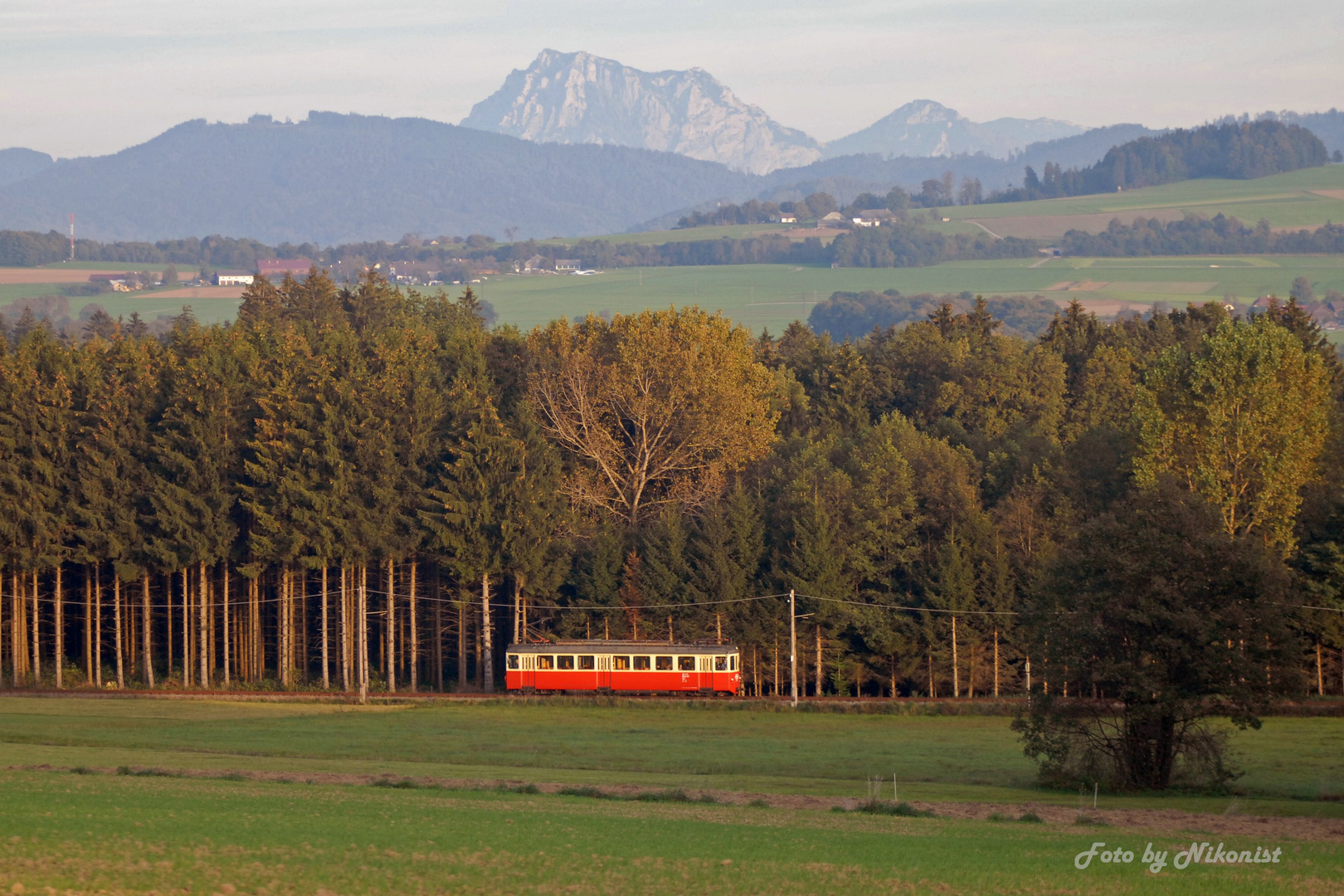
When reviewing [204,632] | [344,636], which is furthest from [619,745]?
[204,632]

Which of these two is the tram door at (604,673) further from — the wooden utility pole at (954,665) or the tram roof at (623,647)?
the wooden utility pole at (954,665)

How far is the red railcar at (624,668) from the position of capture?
196 ft

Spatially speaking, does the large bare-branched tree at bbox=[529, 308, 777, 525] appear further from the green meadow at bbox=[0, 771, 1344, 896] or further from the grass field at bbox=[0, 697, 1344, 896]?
the green meadow at bbox=[0, 771, 1344, 896]

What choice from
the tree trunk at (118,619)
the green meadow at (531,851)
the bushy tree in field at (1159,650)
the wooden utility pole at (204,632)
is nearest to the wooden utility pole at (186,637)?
the wooden utility pole at (204,632)

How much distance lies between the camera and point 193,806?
79.7 ft

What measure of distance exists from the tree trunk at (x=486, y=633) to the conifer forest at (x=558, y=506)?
52 cm

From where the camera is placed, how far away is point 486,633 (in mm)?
65062

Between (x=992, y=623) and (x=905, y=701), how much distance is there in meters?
7.35

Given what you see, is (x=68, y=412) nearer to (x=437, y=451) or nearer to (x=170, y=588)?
(x=170, y=588)

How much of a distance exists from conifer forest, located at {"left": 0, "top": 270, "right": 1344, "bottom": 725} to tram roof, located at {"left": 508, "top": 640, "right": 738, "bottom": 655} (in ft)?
9.73

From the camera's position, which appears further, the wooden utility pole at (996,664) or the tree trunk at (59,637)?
the tree trunk at (59,637)

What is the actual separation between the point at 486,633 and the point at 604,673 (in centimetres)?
767

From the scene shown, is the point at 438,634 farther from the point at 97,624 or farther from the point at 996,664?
the point at 996,664

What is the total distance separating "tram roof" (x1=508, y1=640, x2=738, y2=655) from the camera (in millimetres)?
59875
